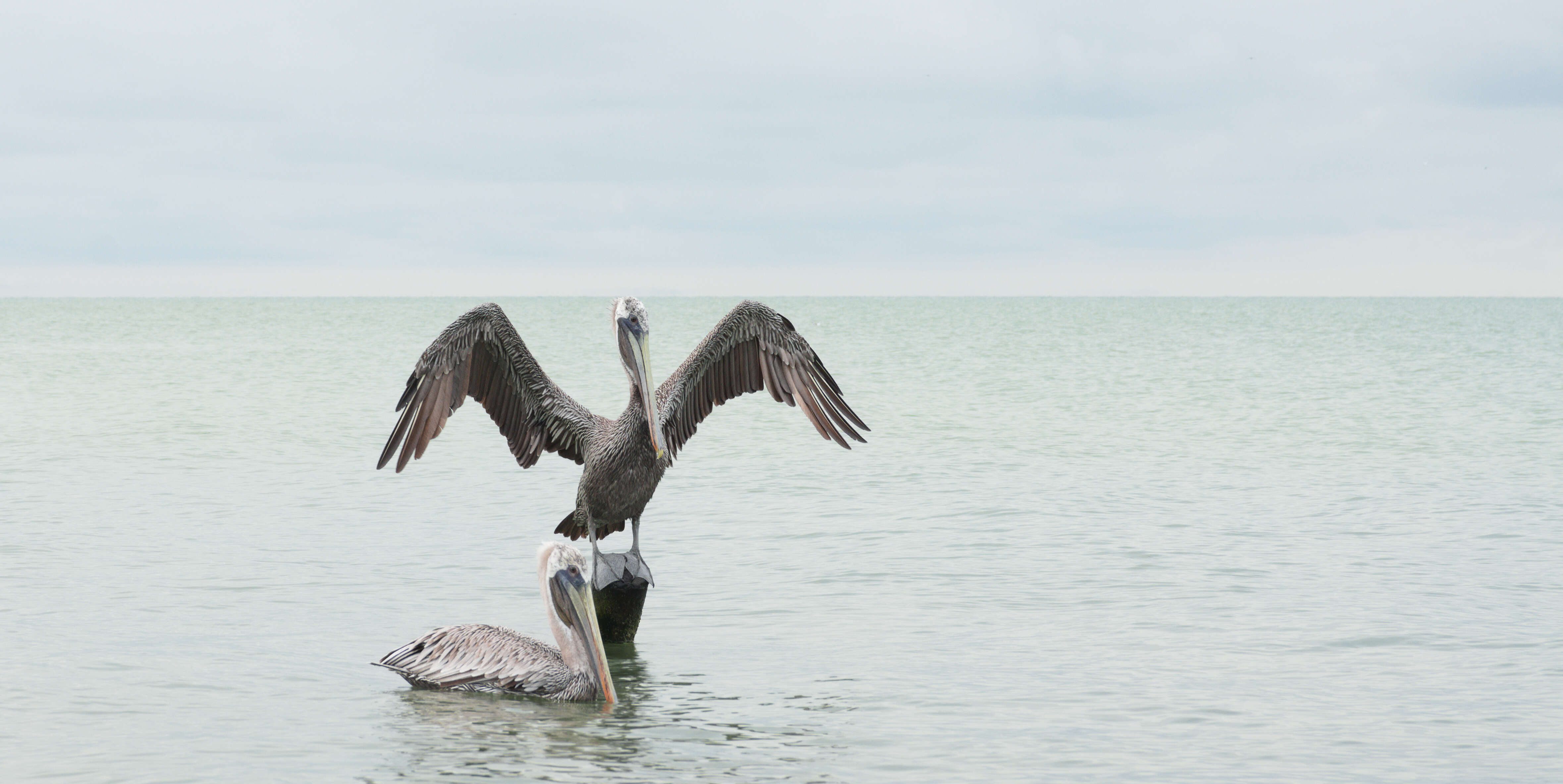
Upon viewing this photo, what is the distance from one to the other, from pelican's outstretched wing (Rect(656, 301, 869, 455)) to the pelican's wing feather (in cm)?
132

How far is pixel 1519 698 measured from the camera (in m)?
6.95

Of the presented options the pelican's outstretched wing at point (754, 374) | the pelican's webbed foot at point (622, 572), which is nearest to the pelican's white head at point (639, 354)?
the pelican's outstretched wing at point (754, 374)

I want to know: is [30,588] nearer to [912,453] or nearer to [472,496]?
[472,496]

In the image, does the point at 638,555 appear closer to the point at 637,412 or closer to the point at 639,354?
the point at 637,412

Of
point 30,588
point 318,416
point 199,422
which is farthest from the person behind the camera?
point 318,416

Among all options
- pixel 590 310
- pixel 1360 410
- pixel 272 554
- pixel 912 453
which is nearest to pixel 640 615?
pixel 272 554

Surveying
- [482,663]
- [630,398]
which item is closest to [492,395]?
[630,398]

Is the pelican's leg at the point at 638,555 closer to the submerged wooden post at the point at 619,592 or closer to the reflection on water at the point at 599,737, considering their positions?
the submerged wooden post at the point at 619,592

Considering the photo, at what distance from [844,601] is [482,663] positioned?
2.63m

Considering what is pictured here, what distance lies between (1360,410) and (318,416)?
1496 centimetres

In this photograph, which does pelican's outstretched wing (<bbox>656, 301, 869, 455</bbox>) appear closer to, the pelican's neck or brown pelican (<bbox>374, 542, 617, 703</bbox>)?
the pelican's neck

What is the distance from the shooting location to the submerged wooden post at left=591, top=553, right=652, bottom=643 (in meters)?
7.74

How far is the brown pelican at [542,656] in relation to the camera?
7.00 m

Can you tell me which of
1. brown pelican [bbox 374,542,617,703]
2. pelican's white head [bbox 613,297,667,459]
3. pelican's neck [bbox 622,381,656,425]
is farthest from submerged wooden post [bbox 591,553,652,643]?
pelican's neck [bbox 622,381,656,425]
